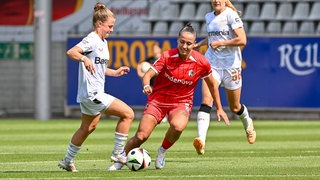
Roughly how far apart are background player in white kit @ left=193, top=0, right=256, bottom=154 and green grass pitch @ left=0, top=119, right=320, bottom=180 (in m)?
0.79

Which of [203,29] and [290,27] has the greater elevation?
[290,27]

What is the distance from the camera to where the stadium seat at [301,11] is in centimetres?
3027

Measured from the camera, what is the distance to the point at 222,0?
1460cm

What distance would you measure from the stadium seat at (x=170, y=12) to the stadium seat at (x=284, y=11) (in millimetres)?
3230

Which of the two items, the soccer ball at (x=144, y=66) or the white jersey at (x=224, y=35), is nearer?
the white jersey at (x=224, y=35)

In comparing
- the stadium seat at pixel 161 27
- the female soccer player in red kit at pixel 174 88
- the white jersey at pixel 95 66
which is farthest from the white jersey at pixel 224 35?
the stadium seat at pixel 161 27

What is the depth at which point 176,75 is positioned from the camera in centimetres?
1248

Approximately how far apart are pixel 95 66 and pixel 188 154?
3.66 metres

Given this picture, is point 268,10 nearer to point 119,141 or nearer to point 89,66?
point 119,141

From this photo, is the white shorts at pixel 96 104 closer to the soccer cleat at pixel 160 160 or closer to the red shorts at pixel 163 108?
the red shorts at pixel 163 108

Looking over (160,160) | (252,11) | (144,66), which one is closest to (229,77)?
(160,160)

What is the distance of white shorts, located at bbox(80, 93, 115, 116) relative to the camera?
12.0 metres

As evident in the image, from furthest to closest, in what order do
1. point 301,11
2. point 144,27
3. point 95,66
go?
point 144,27, point 301,11, point 95,66

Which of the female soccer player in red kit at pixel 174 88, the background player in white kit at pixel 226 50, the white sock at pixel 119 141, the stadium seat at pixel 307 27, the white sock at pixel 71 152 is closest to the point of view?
the white sock at pixel 71 152
